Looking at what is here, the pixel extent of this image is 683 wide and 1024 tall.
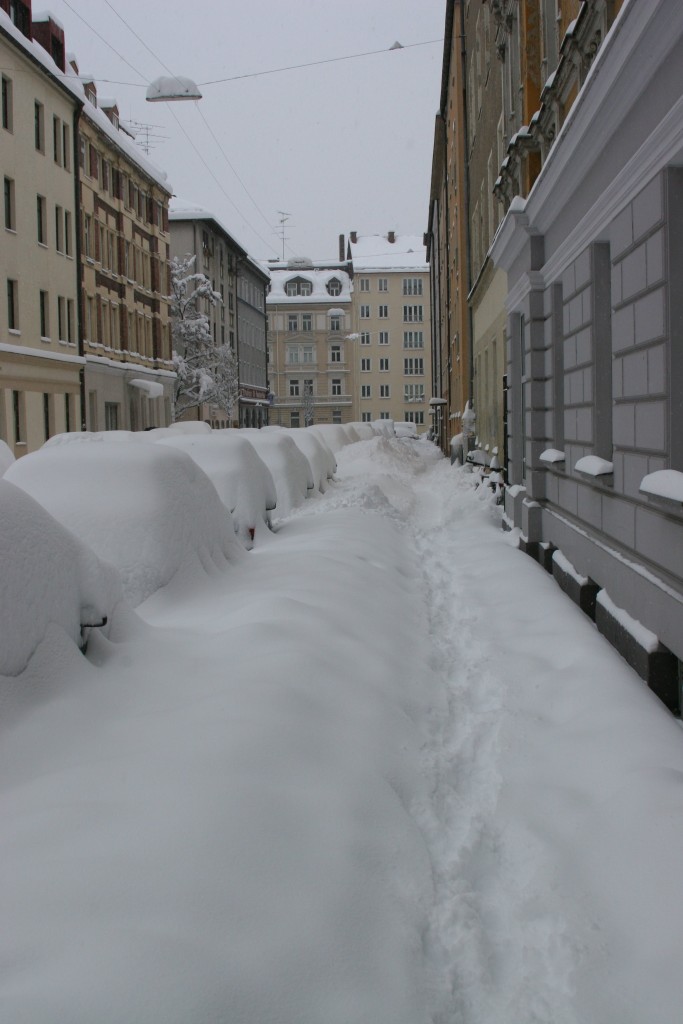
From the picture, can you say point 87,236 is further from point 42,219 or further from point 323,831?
point 323,831

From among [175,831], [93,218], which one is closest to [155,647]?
[175,831]

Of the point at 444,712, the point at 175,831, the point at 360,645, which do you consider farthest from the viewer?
the point at 360,645

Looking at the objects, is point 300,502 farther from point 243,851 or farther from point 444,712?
point 243,851

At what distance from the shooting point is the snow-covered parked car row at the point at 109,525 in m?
4.04

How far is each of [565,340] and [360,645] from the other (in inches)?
208

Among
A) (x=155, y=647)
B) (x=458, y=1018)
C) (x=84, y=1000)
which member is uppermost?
(x=155, y=647)

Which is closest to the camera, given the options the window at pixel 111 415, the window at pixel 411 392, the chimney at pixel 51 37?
the chimney at pixel 51 37

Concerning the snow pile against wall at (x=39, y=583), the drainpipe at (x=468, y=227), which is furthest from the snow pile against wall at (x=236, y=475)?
the drainpipe at (x=468, y=227)

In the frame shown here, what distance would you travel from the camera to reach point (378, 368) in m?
93.1

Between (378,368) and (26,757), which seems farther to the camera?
(378,368)

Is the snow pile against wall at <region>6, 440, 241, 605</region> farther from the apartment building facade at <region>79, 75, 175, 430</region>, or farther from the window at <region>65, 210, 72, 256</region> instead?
the apartment building facade at <region>79, 75, 175, 430</region>

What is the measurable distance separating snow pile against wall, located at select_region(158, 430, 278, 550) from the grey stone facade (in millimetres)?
3120

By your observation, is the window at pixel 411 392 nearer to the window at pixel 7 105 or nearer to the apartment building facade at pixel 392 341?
the apartment building facade at pixel 392 341

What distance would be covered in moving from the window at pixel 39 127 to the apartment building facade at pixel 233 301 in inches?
969
